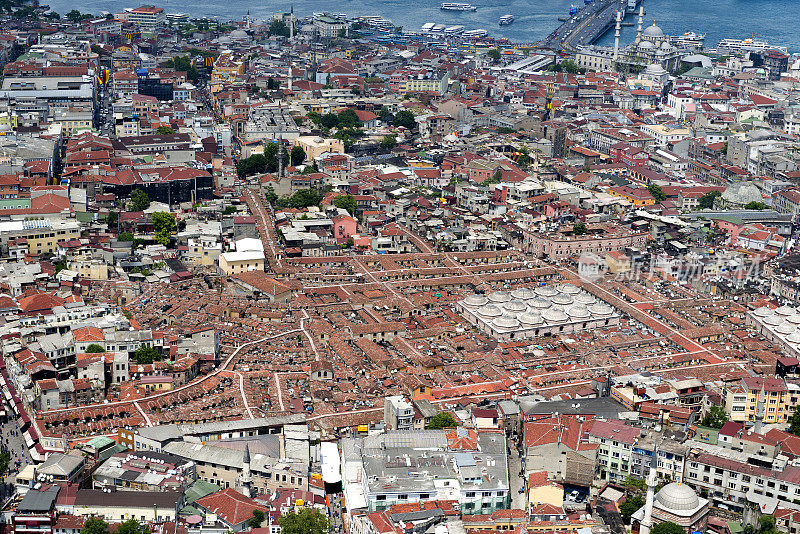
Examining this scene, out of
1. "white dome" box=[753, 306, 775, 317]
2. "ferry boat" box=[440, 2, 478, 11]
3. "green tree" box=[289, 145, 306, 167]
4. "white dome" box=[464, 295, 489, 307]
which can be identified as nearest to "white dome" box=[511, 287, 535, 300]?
"white dome" box=[464, 295, 489, 307]

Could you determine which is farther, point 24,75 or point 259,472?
point 24,75

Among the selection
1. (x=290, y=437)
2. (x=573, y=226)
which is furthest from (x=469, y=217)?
(x=290, y=437)

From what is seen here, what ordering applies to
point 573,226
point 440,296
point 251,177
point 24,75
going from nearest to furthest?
point 440,296, point 573,226, point 251,177, point 24,75

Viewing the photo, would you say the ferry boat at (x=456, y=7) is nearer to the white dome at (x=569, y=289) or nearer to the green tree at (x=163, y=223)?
the green tree at (x=163, y=223)

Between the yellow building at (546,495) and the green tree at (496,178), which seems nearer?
the yellow building at (546,495)

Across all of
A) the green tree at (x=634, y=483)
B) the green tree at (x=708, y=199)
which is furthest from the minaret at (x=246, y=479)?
the green tree at (x=708, y=199)

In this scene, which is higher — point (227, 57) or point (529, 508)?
point (227, 57)

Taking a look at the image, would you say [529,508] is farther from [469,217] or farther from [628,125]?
[628,125]
